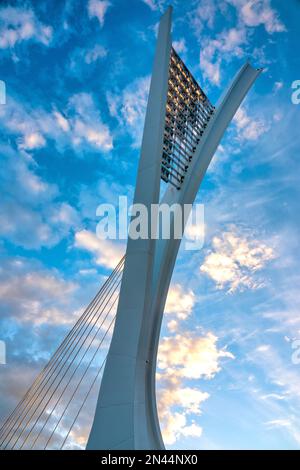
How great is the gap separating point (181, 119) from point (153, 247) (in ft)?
17.3

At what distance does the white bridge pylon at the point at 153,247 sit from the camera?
23.9 ft

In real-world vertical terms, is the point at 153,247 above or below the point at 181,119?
below

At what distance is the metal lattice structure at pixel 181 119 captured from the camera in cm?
1132

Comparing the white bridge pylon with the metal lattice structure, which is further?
the metal lattice structure

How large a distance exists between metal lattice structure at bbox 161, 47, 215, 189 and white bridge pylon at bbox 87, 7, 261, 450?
1.1 inches

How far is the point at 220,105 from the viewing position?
1316 centimetres

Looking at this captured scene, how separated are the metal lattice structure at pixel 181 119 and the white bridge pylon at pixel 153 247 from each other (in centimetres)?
3

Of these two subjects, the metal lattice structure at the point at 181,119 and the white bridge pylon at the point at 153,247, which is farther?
the metal lattice structure at the point at 181,119

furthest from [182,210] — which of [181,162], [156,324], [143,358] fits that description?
[143,358]

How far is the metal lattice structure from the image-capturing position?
11.3 metres

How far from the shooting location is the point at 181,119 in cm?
1218

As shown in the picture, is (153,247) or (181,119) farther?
(181,119)

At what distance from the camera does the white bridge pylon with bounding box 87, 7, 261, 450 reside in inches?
287
